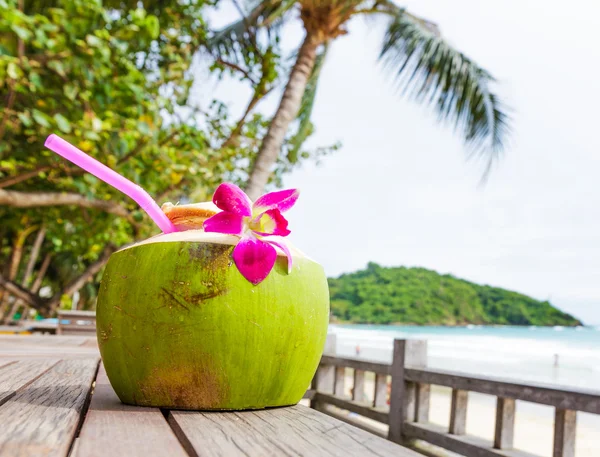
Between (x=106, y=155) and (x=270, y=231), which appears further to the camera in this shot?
(x=106, y=155)

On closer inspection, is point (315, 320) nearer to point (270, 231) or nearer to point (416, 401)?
point (270, 231)

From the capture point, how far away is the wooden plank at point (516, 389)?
2.08 metres

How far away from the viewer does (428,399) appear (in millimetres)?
3096

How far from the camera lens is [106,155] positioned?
14.9 feet

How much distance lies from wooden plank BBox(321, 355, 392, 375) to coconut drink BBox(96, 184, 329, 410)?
259cm

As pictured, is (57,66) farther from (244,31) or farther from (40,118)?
(244,31)

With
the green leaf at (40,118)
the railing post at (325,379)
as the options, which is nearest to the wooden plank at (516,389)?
the railing post at (325,379)

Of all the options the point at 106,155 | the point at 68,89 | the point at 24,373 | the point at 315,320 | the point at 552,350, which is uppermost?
the point at 68,89

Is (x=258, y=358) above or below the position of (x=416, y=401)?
above

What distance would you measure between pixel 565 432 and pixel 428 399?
37.9 inches

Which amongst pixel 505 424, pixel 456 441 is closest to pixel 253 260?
pixel 505 424

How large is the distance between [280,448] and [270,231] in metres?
0.35

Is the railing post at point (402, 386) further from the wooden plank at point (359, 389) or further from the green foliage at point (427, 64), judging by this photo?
the green foliage at point (427, 64)

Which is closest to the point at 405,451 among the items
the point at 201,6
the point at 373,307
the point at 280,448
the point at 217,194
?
the point at 280,448
